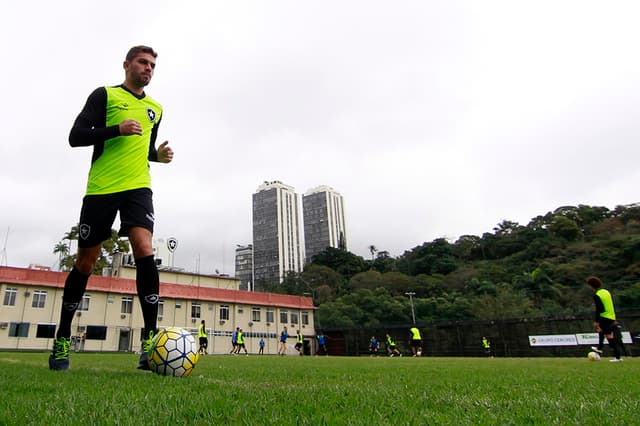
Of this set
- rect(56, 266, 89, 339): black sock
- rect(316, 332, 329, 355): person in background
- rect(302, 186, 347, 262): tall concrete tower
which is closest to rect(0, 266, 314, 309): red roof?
rect(316, 332, 329, 355): person in background

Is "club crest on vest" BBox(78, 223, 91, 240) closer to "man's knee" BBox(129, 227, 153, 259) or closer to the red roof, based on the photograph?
"man's knee" BBox(129, 227, 153, 259)

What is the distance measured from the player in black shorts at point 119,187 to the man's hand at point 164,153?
0.76ft

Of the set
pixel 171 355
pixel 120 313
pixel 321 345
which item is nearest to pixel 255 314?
pixel 321 345

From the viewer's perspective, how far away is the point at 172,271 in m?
44.3

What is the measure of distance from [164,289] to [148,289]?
35358mm

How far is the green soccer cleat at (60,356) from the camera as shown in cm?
328

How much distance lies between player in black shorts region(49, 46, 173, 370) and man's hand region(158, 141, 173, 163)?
0.76ft

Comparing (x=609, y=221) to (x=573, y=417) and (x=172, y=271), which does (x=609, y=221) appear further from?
(x=573, y=417)

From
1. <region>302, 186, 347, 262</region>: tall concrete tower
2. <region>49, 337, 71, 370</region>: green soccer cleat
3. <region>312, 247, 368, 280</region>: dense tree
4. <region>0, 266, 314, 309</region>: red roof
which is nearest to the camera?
Answer: <region>49, 337, 71, 370</region>: green soccer cleat

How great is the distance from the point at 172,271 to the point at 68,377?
145 feet

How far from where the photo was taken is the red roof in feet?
97.7

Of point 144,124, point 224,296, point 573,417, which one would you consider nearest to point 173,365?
point 144,124

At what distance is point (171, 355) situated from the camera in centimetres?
294

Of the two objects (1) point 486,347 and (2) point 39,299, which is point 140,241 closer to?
(1) point 486,347
